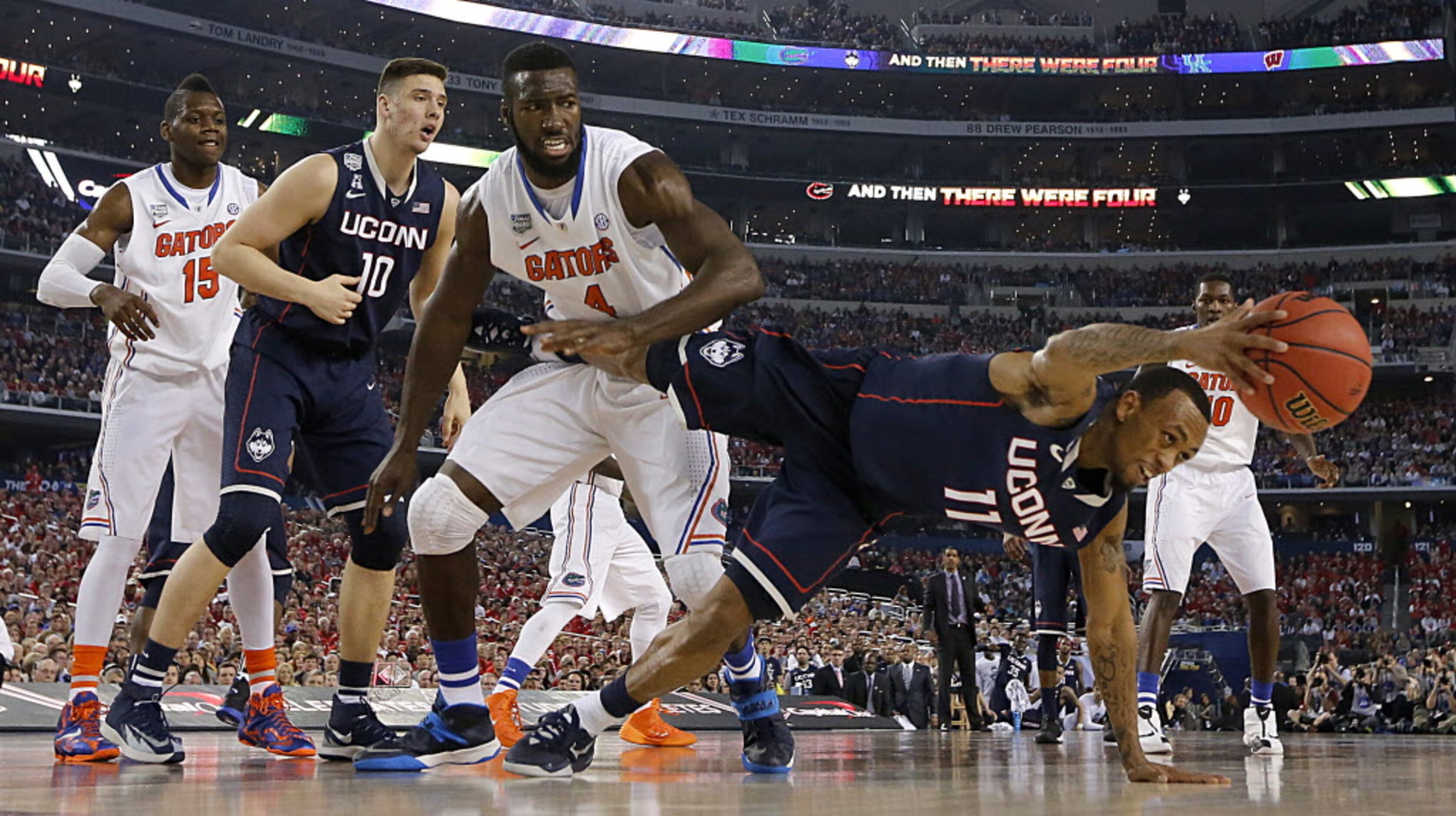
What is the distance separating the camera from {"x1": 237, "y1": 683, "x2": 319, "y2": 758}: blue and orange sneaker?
5.32 m

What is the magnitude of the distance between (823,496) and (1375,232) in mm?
44605

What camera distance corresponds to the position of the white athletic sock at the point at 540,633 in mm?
6980

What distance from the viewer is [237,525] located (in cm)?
480

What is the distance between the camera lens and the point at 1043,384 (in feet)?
12.5

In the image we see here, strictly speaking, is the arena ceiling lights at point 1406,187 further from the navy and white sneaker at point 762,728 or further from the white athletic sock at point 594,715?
the white athletic sock at point 594,715

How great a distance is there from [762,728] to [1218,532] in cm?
401

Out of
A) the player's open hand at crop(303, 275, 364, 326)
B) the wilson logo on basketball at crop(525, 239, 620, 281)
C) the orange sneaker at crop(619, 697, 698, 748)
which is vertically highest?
the wilson logo on basketball at crop(525, 239, 620, 281)

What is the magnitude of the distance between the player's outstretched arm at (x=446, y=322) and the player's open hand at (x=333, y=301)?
25 centimetres

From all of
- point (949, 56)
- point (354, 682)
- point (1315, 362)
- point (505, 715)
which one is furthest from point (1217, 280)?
point (949, 56)

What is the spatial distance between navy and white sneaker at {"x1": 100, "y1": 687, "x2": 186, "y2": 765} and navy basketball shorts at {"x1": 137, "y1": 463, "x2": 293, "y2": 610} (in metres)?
1.51

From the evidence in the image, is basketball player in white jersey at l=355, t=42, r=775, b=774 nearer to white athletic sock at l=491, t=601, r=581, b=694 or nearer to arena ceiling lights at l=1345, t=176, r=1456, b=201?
white athletic sock at l=491, t=601, r=581, b=694

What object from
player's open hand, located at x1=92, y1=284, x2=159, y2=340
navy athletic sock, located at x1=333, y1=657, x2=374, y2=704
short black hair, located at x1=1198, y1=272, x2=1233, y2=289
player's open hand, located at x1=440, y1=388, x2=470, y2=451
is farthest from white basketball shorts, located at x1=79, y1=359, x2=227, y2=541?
short black hair, located at x1=1198, y1=272, x2=1233, y2=289

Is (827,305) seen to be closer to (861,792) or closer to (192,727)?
(192,727)

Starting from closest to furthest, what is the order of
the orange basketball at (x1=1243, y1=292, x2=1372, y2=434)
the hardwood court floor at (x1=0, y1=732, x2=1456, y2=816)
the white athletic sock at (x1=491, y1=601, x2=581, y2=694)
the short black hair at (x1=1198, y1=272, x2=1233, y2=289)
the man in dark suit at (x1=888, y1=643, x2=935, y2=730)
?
the hardwood court floor at (x1=0, y1=732, x2=1456, y2=816)
the orange basketball at (x1=1243, y1=292, x2=1372, y2=434)
the white athletic sock at (x1=491, y1=601, x2=581, y2=694)
the short black hair at (x1=1198, y1=272, x2=1233, y2=289)
the man in dark suit at (x1=888, y1=643, x2=935, y2=730)
